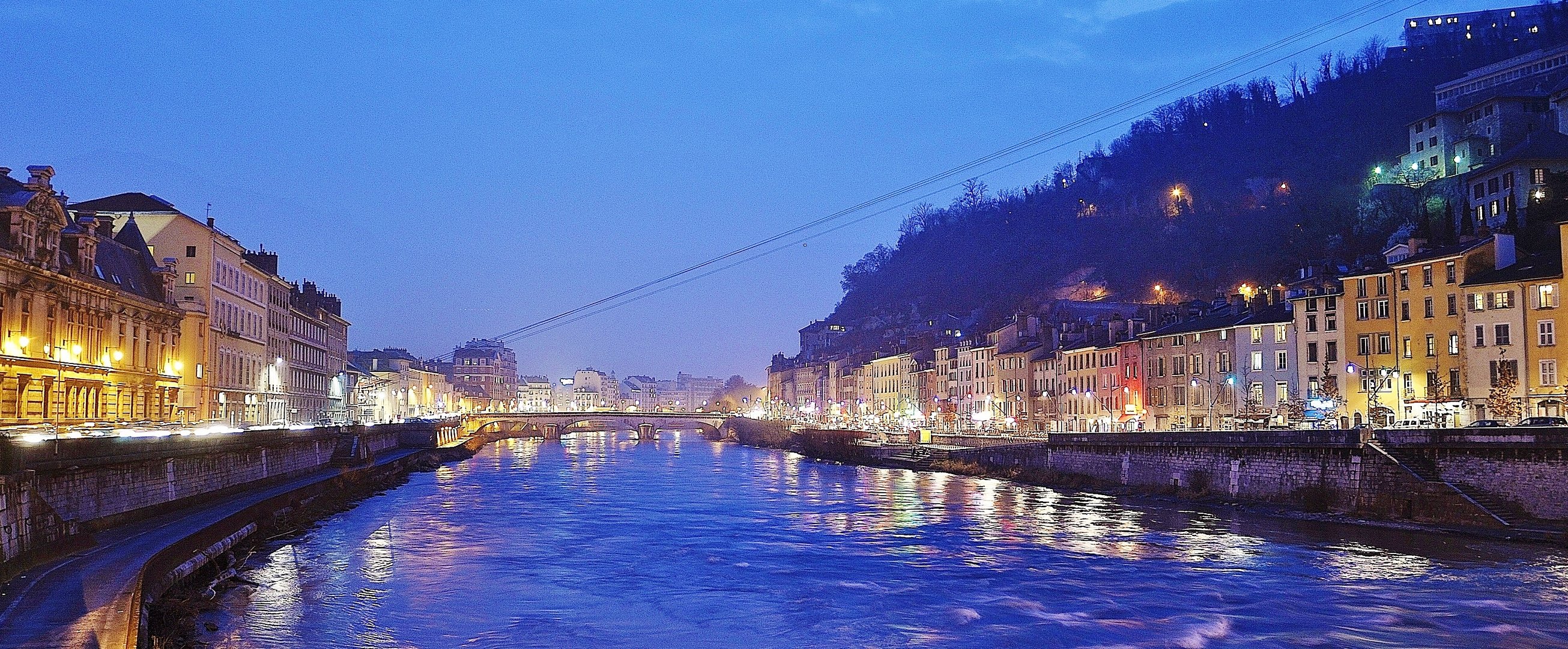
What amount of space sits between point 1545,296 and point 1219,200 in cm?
10724

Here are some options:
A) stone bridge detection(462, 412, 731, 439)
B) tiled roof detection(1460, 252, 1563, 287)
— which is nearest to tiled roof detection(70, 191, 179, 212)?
tiled roof detection(1460, 252, 1563, 287)

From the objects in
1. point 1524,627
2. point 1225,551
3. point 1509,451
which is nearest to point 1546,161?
point 1509,451

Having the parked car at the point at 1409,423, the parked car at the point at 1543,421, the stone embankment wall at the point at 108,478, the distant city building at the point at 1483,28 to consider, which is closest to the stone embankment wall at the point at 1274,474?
the parked car at the point at 1543,421

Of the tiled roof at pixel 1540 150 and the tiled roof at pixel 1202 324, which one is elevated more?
the tiled roof at pixel 1540 150

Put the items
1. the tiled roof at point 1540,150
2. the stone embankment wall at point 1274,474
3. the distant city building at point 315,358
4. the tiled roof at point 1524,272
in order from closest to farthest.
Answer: the stone embankment wall at point 1274,474 → the tiled roof at point 1524,272 → the tiled roof at point 1540,150 → the distant city building at point 315,358

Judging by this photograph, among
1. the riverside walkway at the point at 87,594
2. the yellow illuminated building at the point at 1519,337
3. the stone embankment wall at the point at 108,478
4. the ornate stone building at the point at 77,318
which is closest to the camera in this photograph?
the riverside walkway at the point at 87,594

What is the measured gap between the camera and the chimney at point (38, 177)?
39000mm

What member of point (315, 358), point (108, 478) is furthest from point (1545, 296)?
point (315, 358)

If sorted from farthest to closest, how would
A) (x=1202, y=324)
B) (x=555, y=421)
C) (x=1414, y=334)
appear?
(x=555, y=421) < (x=1202, y=324) < (x=1414, y=334)

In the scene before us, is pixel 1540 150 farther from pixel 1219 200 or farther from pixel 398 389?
pixel 398 389

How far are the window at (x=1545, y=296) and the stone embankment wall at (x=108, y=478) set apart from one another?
4678 centimetres

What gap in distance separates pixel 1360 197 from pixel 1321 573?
83.5 m

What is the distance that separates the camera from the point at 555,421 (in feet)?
554

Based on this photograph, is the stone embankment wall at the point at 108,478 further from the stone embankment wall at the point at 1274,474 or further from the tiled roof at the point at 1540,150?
the tiled roof at the point at 1540,150
